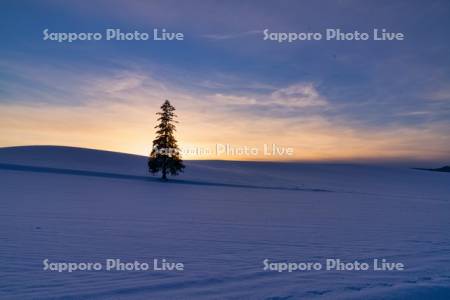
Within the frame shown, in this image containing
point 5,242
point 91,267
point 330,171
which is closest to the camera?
point 91,267

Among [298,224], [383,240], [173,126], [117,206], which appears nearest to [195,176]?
[173,126]

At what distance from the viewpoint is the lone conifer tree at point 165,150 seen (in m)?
33.9

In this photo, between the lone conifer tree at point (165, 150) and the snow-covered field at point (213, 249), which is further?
the lone conifer tree at point (165, 150)

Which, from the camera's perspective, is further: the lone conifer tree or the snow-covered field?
the lone conifer tree

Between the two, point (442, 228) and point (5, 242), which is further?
point (442, 228)

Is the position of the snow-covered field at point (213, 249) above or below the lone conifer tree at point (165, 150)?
below

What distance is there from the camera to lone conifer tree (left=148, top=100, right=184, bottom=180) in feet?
111

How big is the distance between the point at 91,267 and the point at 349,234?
6.81 m

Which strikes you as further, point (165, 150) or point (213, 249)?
point (165, 150)

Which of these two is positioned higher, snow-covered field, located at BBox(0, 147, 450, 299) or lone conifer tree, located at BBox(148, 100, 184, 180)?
lone conifer tree, located at BBox(148, 100, 184, 180)

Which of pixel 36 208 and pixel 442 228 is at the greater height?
pixel 36 208

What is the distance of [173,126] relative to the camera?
114ft

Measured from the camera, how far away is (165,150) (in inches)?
1341

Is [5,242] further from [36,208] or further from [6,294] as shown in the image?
[36,208]
